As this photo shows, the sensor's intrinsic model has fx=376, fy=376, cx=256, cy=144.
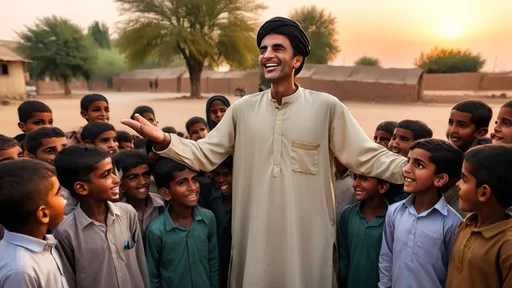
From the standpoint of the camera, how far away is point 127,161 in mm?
2326

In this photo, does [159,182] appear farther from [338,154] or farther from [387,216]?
[387,216]

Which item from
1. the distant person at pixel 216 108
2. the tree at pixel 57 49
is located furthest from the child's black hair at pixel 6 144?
the tree at pixel 57 49

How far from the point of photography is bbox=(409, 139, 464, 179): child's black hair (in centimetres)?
186

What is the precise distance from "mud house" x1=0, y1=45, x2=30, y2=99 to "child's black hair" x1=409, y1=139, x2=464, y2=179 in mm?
27120

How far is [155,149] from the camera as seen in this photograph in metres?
2.11

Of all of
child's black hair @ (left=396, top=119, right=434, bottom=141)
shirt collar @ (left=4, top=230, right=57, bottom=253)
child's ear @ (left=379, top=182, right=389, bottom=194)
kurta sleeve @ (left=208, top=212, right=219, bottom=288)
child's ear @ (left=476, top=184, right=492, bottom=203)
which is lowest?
kurta sleeve @ (left=208, top=212, right=219, bottom=288)

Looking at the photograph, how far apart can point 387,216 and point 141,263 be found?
134 cm

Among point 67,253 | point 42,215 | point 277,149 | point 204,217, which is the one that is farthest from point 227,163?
point 42,215

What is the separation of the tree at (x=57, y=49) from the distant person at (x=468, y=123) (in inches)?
1368

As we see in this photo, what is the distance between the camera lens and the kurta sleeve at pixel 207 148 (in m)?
2.09

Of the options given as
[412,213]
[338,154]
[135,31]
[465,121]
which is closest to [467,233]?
[412,213]

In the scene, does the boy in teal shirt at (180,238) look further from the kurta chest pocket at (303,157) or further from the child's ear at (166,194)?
the kurta chest pocket at (303,157)

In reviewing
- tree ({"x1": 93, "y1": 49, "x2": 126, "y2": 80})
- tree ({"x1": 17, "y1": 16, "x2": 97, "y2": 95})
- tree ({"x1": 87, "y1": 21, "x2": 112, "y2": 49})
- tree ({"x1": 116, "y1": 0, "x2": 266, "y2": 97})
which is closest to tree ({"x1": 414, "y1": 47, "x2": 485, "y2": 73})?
tree ({"x1": 116, "y1": 0, "x2": 266, "y2": 97})

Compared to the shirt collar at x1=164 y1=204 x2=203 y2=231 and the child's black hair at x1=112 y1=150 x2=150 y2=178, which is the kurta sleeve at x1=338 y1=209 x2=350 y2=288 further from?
the child's black hair at x1=112 y1=150 x2=150 y2=178
